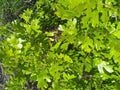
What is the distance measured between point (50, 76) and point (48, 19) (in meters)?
1.16

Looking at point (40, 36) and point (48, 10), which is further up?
point (48, 10)

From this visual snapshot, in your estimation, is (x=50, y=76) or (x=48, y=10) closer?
(x=50, y=76)

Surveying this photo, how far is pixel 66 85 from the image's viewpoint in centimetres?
286

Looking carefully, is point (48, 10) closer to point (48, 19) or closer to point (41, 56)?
point (48, 19)

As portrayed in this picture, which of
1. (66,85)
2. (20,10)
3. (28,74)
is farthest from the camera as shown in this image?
(20,10)

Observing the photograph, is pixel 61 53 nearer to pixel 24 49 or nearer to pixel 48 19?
pixel 24 49

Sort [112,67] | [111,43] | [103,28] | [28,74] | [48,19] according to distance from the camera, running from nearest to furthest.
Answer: [111,43] → [103,28] → [112,67] → [28,74] → [48,19]

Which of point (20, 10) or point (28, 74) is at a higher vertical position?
point (20, 10)

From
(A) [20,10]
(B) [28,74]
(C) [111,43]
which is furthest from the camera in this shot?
(A) [20,10]

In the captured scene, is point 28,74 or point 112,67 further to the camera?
point 28,74

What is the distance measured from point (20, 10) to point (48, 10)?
7.79ft

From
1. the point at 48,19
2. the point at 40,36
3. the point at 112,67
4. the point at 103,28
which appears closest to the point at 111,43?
the point at 103,28

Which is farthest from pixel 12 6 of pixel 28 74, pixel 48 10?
Answer: pixel 28 74

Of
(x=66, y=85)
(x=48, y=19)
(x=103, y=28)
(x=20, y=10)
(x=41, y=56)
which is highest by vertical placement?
(x=20, y=10)
